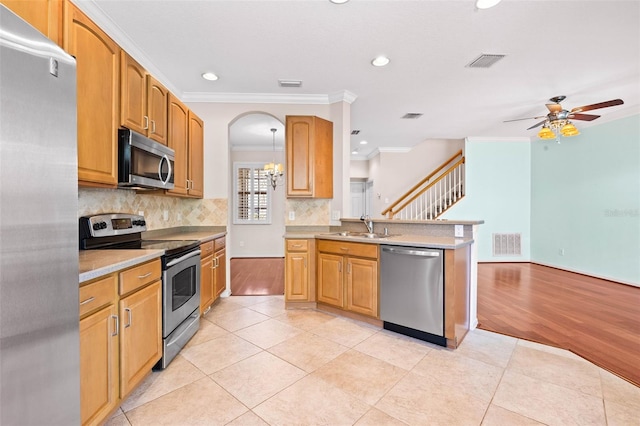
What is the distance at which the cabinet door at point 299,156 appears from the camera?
11.9 feet

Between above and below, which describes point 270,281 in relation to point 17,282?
below

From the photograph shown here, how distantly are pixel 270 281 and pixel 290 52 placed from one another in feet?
11.2

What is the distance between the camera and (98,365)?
1421 millimetres

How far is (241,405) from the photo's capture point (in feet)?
5.71

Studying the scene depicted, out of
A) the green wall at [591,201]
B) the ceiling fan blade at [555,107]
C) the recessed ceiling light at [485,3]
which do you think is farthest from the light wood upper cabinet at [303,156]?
the green wall at [591,201]

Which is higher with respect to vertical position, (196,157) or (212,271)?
(196,157)

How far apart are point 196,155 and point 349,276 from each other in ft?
8.01

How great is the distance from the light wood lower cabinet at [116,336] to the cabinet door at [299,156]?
6.54ft

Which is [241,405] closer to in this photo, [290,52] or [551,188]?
[290,52]

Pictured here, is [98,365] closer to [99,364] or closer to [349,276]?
[99,364]

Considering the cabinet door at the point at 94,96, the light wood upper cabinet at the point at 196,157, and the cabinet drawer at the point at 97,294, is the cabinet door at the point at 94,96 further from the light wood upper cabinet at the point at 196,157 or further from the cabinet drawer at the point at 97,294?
the light wood upper cabinet at the point at 196,157

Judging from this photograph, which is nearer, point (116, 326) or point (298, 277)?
point (116, 326)

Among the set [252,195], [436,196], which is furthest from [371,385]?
[252,195]

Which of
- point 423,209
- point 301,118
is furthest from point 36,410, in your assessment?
point 423,209
